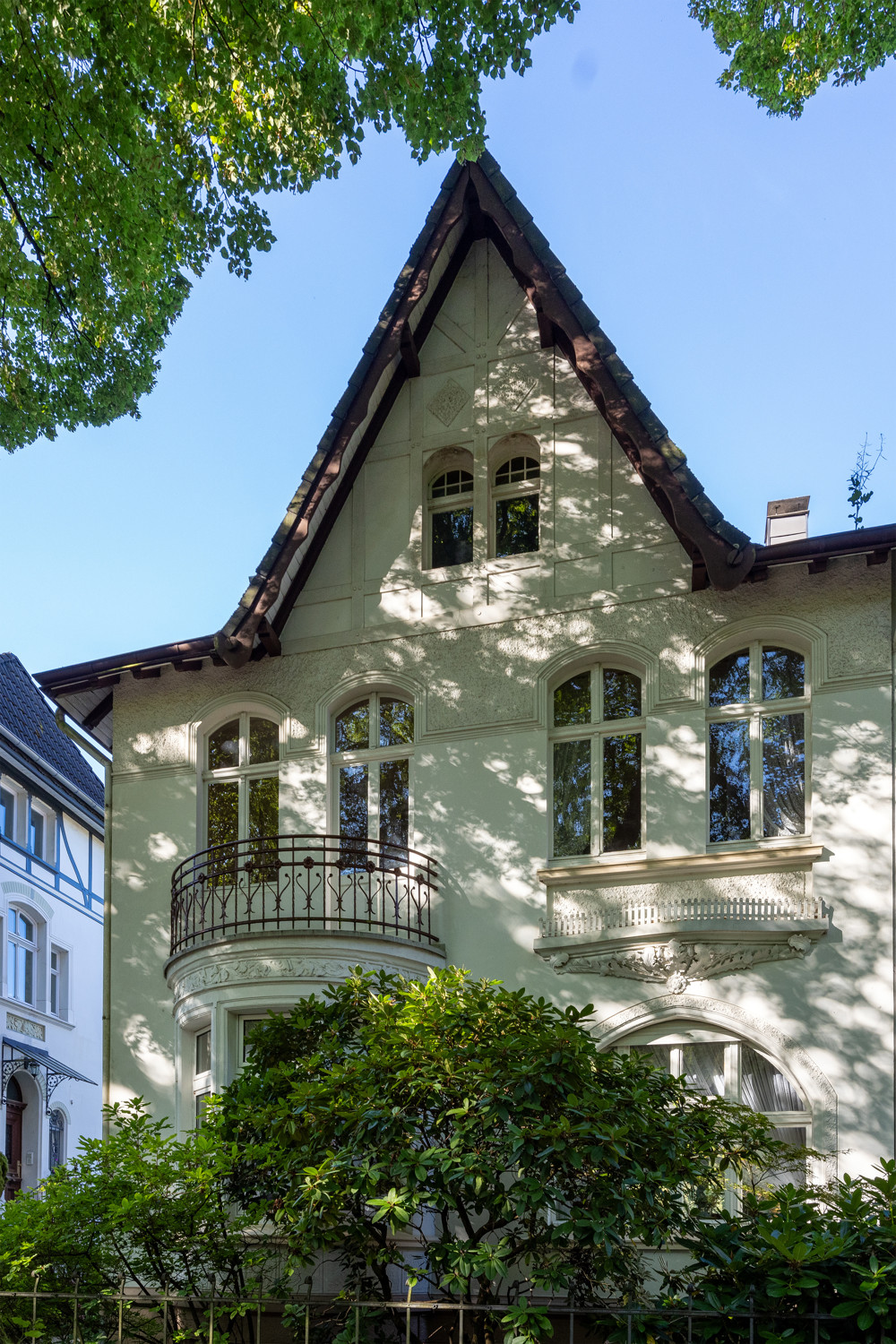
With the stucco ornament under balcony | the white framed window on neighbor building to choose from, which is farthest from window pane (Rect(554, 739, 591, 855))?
the white framed window on neighbor building

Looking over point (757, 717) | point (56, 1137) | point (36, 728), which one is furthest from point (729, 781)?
point (56, 1137)

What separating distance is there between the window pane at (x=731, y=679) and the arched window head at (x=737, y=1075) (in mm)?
3380

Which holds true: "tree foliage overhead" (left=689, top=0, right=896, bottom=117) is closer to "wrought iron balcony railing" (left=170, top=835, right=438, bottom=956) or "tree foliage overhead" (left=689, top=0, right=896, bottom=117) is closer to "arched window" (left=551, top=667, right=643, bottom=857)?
"arched window" (left=551, top=667, right=643, bottom=857)

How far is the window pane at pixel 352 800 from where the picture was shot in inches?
661

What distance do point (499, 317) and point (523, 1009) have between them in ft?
30.0

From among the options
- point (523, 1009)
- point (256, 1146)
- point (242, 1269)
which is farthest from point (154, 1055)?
point (523, 1009)

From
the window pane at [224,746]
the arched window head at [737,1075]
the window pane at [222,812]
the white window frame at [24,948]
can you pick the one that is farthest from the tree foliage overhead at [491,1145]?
the white window frame at [24,948]

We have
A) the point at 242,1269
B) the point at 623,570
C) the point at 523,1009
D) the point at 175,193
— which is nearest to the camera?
the point at 523,1009

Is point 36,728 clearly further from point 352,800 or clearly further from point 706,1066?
point 706,1066

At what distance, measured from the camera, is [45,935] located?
29688 millimetres

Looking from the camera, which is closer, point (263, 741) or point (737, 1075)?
point (737, 1075)

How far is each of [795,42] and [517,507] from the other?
5690 mm

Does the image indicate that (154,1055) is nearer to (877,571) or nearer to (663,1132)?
(663,1132)

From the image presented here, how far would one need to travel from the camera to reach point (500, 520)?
17.1 m
